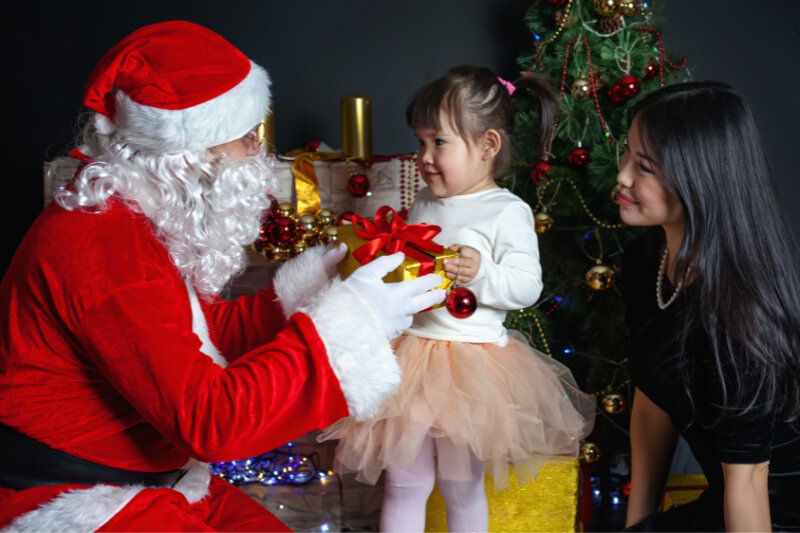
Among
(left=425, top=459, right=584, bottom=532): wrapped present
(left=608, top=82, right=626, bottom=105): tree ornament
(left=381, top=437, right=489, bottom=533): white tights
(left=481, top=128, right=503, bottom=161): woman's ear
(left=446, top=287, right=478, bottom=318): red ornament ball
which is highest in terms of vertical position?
(left=608, top=82, right=626, bottom=105): tree ornament

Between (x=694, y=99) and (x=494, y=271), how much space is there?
27.9 inches

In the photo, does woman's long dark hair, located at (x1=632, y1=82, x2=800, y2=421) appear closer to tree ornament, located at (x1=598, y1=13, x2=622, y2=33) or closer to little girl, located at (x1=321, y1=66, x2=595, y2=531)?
little girl, located at (x1=321, y1=66, x2=595, y2=531)

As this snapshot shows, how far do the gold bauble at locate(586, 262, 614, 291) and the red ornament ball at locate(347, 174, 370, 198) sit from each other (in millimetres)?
949

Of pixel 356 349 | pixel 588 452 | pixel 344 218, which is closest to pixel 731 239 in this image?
pixel 356 349

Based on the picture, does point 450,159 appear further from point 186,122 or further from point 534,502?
point 534,502

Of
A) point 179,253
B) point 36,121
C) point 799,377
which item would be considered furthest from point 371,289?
point 36,121

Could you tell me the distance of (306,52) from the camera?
3.25 meters

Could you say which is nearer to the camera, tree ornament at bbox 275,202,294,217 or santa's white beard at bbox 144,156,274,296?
santa's white beard at bbox 144,156,274,296

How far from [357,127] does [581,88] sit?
91 cm

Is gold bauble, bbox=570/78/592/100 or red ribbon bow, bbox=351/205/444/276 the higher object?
gold bauble, bbox=570/78/592/100

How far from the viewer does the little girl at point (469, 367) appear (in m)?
1.91

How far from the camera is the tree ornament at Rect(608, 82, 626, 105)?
2.47m

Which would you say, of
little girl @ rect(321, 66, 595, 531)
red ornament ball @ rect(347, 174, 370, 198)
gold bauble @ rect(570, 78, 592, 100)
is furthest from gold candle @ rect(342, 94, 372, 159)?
gold bauble @ rect(570, 78, 592, 100)

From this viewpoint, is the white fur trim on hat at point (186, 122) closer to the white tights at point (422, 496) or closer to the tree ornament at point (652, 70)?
the white tights at point (422, 496)
